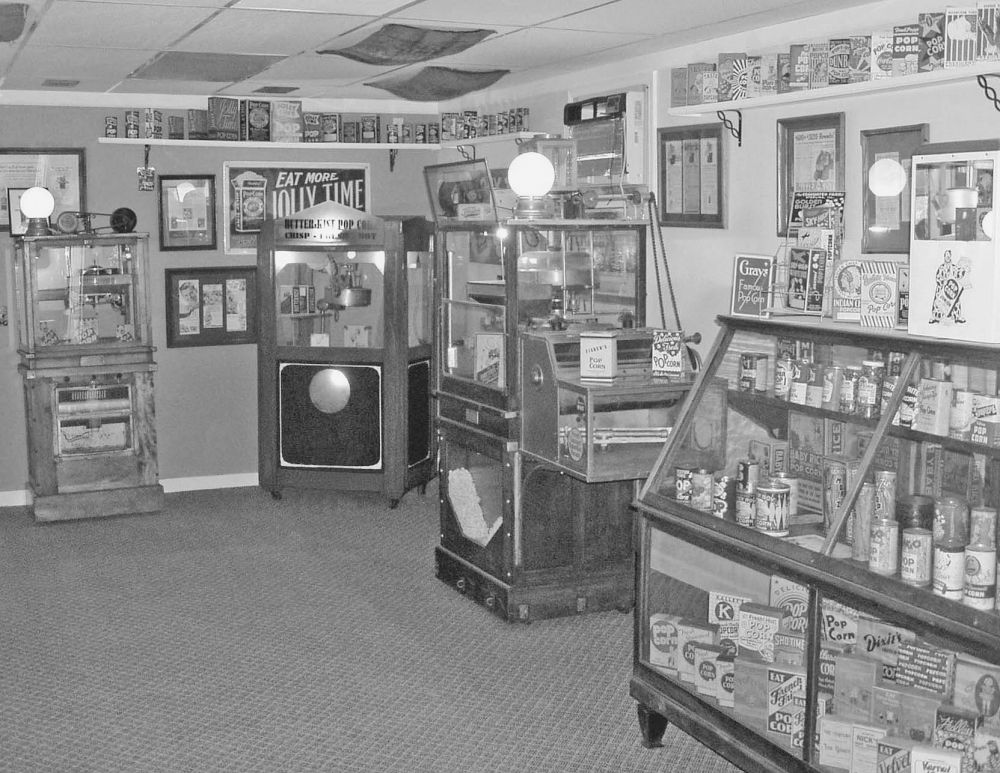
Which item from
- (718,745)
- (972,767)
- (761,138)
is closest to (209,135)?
(761,138)

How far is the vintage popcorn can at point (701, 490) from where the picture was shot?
12.0 feet

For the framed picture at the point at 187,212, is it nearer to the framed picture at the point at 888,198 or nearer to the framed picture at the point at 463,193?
the framed picture at the point at 463,193

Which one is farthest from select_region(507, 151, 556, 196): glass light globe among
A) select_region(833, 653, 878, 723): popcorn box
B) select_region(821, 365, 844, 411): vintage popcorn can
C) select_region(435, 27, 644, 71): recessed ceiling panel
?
select_region(833, 653, 878, 723): popcorn box

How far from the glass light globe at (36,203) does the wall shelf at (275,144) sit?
1.97ft

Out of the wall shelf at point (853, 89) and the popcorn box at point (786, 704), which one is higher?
the wall shelf at point (853, 89)

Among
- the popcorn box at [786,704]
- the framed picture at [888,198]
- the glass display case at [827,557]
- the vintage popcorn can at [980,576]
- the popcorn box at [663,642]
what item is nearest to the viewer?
the vintage popcorn can at [980,576]

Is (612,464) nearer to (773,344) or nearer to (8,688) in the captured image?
(773,344)

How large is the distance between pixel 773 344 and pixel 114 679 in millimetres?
2763

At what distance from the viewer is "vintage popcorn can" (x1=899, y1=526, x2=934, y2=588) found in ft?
9.52

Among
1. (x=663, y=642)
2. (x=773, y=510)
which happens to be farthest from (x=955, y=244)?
(x=663, y=642)

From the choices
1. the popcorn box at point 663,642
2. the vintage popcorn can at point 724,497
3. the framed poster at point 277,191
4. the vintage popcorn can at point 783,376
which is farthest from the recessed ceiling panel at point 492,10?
the framed poster at point 277,191

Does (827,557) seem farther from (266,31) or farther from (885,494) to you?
(266,31)

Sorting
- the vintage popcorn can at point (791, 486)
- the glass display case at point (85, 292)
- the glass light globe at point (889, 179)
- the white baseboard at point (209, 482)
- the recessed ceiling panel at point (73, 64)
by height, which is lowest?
the white baseboard at point (209, 482)

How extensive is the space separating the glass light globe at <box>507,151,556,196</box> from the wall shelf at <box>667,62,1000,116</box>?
583 millimetres
